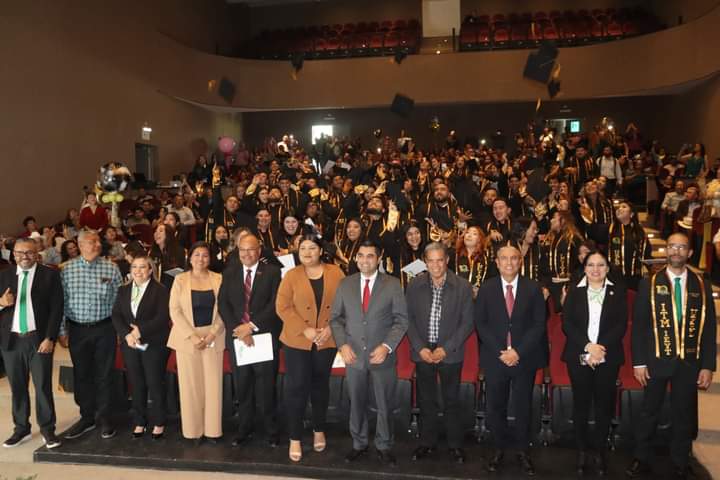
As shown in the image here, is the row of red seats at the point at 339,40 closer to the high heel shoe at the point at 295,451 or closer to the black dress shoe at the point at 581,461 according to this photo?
the high heel shoe at the point at 295,451

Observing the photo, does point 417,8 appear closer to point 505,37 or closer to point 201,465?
point 505,37

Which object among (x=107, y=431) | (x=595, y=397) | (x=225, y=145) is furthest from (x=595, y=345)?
(x=225, y=145)

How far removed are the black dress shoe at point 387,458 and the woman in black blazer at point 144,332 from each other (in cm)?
173

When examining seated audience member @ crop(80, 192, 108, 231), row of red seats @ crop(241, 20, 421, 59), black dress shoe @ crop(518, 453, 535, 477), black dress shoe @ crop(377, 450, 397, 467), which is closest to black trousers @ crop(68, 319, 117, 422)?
black dress shoe @ crop(377, 450, 397, 467)

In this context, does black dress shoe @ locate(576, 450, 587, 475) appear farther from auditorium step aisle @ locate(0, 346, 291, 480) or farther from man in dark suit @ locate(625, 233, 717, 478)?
auditorium step aisle @ locate(0, 346, 291, 480)

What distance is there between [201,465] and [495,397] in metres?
2.10

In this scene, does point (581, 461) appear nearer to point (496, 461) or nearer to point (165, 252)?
point (496, 461)

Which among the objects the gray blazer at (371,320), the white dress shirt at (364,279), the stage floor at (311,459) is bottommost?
the stage floor at (311,459)

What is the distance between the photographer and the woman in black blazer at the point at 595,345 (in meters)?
4.00

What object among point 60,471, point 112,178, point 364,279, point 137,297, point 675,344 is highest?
point 112,178

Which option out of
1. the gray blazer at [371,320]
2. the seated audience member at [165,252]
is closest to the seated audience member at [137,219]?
the seated audience member at [165,252]

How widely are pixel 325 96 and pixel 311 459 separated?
608 inches

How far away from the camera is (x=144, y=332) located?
15.0 feet

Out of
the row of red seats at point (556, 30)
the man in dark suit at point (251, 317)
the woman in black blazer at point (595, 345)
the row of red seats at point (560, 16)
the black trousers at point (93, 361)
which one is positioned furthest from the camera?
the row of red seats at point (560, 16)
